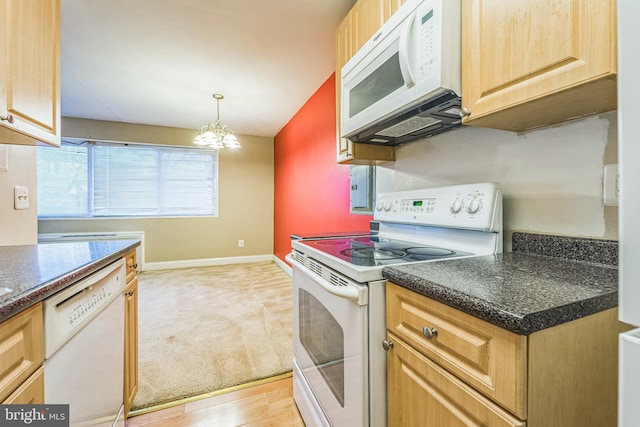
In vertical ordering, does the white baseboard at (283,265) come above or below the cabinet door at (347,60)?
below

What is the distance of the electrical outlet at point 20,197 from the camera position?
1458mm

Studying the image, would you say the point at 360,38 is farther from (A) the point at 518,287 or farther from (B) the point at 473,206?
(A) the point at 518,287

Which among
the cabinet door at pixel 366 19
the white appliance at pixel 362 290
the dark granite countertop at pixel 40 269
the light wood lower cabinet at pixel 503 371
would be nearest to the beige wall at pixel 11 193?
the dark granite countertop at pixel 40 269

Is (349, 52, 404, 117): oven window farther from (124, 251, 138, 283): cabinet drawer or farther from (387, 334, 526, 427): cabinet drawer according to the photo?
(124, 251, 138, 283): cabinet drawer

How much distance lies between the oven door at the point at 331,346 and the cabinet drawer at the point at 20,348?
74 centimetres

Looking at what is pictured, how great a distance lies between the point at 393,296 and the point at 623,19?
709mm

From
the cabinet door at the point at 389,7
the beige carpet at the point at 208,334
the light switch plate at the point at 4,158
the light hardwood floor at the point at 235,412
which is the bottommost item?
the light hardwood floor at the point at 235,412

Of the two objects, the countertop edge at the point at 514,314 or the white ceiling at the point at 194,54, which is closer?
the countertop edge at the point at 514,314

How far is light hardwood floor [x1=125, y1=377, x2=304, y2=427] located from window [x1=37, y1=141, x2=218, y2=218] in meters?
3.52

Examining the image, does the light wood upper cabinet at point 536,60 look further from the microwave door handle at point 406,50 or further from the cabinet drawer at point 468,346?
the cabinet drawer at point 468,346

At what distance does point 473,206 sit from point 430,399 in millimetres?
703

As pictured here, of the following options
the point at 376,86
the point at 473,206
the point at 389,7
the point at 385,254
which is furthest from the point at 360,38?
the point at 385,254

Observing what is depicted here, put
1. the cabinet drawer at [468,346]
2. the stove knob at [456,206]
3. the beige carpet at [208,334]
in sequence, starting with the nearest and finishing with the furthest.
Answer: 1. the cabinet drawer at [468,346]
2. the stove knob at [456,206]
3. the beige carpet at [208,334]

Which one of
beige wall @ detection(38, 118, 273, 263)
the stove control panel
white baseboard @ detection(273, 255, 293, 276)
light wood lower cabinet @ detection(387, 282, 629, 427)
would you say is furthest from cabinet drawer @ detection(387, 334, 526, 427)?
beige wall @ detection(38, 118, 273, 263)
